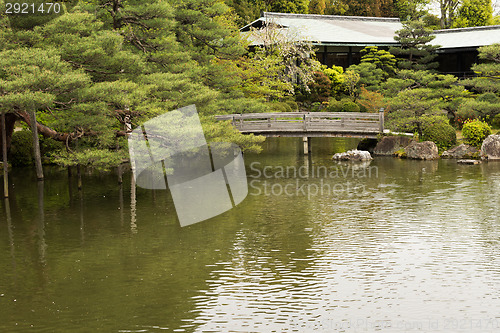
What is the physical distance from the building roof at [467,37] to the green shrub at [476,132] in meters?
14.8

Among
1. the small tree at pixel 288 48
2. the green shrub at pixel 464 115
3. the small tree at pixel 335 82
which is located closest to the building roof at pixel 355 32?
the small tree at pixel 288 48

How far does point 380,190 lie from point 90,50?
12.6 metres

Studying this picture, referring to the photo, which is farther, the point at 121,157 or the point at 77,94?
the point at 121,157

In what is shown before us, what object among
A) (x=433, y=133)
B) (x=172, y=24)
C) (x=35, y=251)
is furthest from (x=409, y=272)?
(x=433, y=133)

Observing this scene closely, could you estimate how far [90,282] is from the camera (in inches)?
573

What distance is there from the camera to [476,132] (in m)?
35.2

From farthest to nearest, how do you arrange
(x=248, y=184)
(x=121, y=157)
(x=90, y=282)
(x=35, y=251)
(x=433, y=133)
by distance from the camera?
1. (x=433, y=133)
2. (x=248, y=184)
3. (x=121, y=157)
4. (x=35, y=251)
5. (x=90, y=282)

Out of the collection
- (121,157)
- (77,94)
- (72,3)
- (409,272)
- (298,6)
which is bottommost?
(409,272)

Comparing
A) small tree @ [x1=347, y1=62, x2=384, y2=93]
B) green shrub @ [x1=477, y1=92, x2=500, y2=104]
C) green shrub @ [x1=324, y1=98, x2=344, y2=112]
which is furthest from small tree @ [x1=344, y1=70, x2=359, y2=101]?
green shrub @ [x1=477, y1=92, x2=500, y2=104]

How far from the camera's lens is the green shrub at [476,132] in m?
35.2

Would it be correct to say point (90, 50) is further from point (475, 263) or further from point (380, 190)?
point (475, 263)

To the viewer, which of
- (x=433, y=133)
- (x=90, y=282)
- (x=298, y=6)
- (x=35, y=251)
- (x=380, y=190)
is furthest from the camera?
(x=298, y=6)

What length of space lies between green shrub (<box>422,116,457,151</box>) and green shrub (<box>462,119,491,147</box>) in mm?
815

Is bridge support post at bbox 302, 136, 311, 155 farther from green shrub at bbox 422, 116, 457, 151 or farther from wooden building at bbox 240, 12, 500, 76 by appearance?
wooden building at bbox 240, 12, 500, 76
